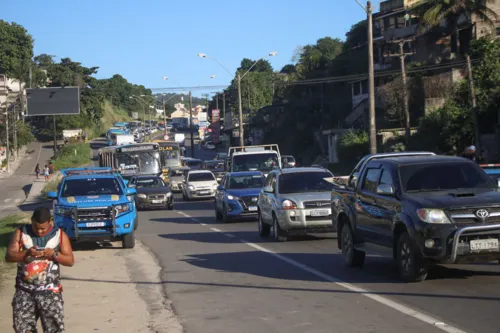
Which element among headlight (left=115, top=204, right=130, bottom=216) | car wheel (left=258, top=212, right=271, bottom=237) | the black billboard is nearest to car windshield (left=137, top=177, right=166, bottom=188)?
car wheel (left=258, top=212, right=271, bottom=237)

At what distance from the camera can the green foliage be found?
196 feet

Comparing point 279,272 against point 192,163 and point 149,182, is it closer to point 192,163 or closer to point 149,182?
point 149,182

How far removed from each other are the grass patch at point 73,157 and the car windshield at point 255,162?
53.4 m

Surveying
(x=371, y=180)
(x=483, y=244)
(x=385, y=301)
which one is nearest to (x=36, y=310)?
(x=385, y=301)

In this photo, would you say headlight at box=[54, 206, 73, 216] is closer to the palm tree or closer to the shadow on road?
the shadow on road

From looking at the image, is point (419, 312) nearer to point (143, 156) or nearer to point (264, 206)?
point (264, 206)

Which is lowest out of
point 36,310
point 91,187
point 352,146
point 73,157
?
point 36,310

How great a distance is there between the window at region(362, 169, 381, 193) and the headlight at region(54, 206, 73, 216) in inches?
319

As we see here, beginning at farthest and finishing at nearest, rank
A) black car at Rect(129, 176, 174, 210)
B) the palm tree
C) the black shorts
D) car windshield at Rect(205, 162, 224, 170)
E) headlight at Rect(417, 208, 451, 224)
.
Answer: car windshield at Rect(205, 162, 224, 170) < the palm tree < black car at Rect(129, 176, 174, 210) < headlight at Rect(417, 208, 451, 224) < the black shorts

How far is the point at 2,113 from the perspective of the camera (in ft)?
331

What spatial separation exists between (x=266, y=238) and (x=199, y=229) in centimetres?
452

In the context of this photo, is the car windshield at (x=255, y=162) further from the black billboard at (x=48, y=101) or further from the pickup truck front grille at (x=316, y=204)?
the black billboard at (x=48, y=101)

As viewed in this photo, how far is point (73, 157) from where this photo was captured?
90.7 m

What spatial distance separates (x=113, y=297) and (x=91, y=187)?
328 inches
